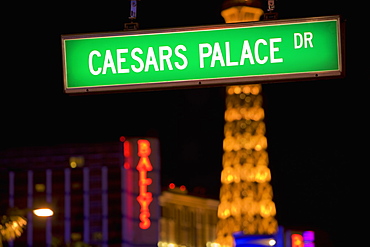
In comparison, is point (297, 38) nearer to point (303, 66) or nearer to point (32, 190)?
point (303, 66)

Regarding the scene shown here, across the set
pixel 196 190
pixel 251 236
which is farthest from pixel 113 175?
pixel 251 236

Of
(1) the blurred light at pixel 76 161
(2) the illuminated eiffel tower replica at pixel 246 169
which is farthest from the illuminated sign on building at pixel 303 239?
(1) the blurred light at pixel 76 161

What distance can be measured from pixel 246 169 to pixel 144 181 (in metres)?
39.9

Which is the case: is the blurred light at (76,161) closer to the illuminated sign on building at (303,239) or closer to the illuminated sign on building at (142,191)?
the illuminated sign on building at (142,191)

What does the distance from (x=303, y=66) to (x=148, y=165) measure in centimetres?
9011

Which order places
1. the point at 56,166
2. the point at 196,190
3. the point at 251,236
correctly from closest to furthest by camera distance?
the point at 251,236 < the point at 196,190 < the point at 56,166

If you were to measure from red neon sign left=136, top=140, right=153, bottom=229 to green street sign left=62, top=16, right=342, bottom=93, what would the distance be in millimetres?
88894

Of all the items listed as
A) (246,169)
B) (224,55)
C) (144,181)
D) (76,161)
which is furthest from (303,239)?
(224,55)

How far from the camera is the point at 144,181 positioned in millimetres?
96750

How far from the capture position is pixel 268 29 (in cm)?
658

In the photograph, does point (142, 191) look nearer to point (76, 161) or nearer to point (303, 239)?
point (76, 161)

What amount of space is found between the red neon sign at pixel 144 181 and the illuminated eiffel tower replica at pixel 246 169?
123 feet

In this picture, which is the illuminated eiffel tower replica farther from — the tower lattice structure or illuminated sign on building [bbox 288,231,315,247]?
illuminated sign on building [bbox 288,231,315,247]

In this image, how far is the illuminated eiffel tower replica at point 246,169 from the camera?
57.8 metres
